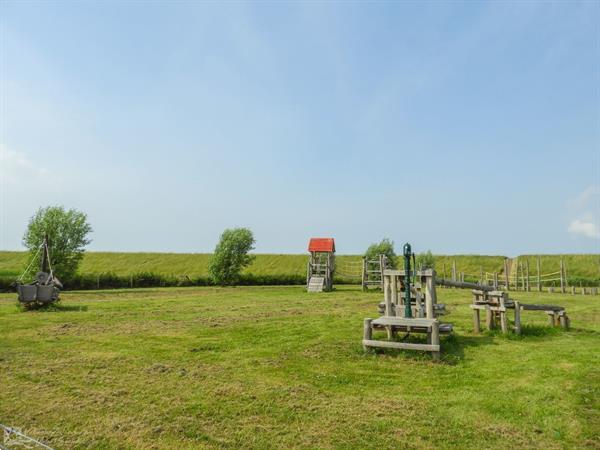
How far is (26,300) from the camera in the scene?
74.0 feet

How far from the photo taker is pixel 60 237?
1735 inches

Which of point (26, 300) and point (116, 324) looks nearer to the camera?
point (116, 324)

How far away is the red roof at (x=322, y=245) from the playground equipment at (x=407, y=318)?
24655mm

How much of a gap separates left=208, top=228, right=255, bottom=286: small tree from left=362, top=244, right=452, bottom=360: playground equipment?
3739 centimetres

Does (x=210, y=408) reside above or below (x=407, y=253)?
below

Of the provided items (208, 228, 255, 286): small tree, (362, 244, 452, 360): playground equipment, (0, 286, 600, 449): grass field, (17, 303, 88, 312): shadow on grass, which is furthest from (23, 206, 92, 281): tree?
(362, 244, 452, 360): playground equipment

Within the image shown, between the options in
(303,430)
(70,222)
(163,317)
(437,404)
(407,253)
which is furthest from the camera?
(70,222)

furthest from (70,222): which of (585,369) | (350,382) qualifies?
(585,369)

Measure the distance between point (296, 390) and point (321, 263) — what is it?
34.1m

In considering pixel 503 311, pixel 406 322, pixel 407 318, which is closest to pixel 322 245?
pixel 503 311

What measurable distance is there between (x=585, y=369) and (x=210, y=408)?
8.72 metres

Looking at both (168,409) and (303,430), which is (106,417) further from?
(303,430)

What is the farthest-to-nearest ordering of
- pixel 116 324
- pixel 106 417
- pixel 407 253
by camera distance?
pixel 116 324, pixel 407 253, pixel 106 417

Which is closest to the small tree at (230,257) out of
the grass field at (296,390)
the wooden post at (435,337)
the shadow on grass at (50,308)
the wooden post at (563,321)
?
the shadow on grass at (50,308)
